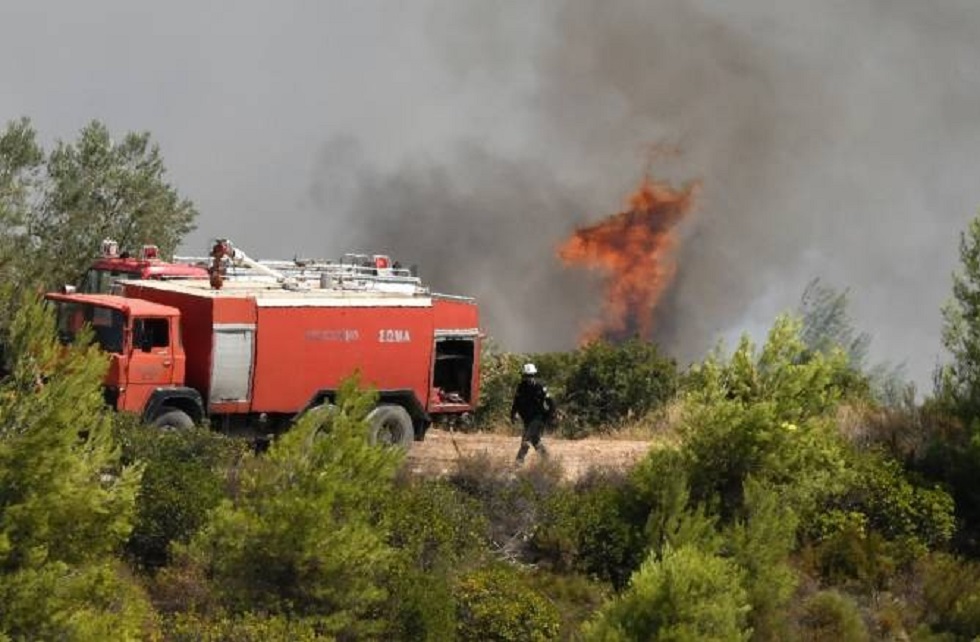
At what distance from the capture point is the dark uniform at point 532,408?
67.0ft

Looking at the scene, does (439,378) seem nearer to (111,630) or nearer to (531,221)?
(111,630)

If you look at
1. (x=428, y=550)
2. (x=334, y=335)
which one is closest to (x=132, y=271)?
(x=334, y=335)

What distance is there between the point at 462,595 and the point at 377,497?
4.89 ft

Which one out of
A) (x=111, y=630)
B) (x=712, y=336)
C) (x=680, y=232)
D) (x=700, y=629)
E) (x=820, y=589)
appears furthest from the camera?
(x=712, y=336)

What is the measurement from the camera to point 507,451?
74.4 ft

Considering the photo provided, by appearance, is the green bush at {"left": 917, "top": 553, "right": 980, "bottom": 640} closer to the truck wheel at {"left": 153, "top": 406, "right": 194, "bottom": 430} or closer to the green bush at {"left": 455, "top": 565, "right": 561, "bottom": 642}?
the green bush at {"left": 455, "top": 565, "right": 561, "bottom": 642}

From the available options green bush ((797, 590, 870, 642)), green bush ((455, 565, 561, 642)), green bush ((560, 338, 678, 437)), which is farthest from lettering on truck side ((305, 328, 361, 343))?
A: green bush ((560, 338, 678, 437))

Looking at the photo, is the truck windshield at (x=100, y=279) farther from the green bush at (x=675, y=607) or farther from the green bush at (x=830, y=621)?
the green bush at (x=675, y=607)

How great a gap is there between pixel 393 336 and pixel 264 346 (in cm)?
222

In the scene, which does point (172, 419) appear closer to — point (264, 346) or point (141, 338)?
point (141, 338)

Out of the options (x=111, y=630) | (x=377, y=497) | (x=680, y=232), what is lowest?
(x=111, y=630)

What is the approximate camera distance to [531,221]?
5997cm

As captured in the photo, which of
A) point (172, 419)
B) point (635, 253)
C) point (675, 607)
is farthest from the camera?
point (635, 253)

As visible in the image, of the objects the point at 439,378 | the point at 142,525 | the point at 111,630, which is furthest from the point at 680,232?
the point at 111,630
